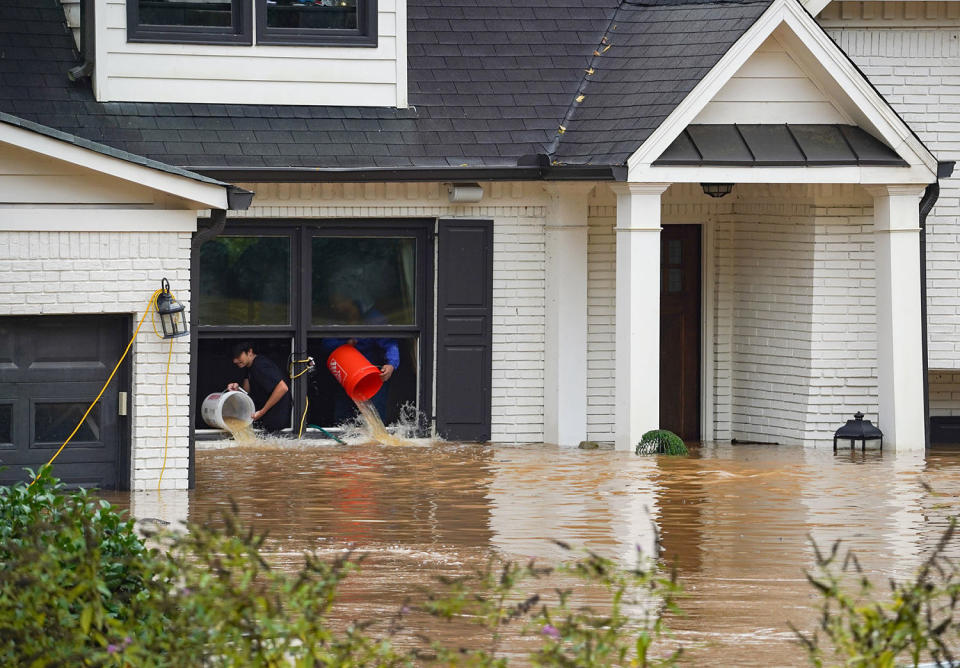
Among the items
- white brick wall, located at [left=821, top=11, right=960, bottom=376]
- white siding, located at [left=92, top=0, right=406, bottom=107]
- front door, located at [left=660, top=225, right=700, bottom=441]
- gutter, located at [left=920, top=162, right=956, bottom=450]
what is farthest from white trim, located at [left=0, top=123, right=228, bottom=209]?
white brick wall, located at [left=821, top=11, right=960, bottom=376]

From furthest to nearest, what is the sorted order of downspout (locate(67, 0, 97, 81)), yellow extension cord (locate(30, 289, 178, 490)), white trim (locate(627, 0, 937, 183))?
1. downspout (locate(67, 0, 97, 81))
2. white trim (locate(627, 0, 937, 183))
3. yellow extension cord (locate(30, 289, 178, 490))

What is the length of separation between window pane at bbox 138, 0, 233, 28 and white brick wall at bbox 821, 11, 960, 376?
5.80 m

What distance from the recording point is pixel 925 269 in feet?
54.9

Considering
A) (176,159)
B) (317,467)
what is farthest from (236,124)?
(317,467)

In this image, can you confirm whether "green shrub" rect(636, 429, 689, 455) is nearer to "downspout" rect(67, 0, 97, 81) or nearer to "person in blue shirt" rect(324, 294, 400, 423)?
"person in blue shirt" rect(324, 294, 400, 423)

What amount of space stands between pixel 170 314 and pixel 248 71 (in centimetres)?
389

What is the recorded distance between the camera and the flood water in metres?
9.45

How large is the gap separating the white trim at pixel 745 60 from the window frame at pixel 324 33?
2.99 m

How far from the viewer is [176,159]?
615 inches

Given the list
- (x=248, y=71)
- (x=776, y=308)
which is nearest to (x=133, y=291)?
(x=248, y=71)

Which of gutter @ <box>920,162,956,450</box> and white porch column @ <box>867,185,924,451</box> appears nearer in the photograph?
gutter @ <box>920,162,956,450</box>

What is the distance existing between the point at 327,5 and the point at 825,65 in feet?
15.5

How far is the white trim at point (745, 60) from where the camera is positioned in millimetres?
15500

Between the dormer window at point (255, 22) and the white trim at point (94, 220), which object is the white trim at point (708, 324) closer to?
the dormer window at point (255, 22)
